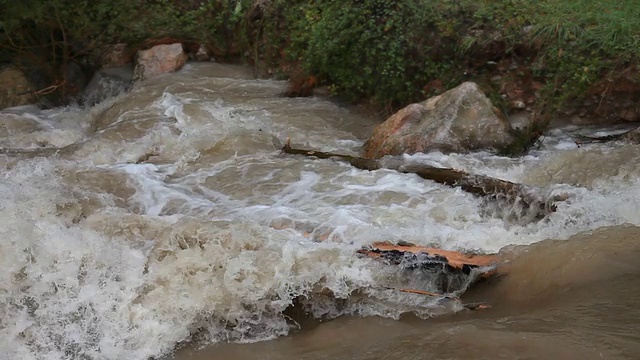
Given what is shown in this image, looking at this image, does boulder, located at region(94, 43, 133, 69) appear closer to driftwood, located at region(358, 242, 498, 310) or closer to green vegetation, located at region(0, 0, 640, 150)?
green vegetation, located at region(0, 0, 640, 150)

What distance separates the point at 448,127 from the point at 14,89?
5930mm

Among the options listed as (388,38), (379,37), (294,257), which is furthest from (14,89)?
(294,257)

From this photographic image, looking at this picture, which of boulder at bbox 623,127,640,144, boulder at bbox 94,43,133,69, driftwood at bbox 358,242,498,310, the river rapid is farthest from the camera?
boulder at bbox 94,43,133,69

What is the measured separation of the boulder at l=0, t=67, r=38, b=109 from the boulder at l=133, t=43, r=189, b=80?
4.61 feet

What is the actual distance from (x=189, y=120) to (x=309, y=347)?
4.43m

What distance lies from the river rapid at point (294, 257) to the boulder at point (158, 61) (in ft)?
9.75

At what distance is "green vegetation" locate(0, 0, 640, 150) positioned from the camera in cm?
654

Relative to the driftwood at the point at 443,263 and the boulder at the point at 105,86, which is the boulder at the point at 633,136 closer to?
the driftwood at the point at 443,263

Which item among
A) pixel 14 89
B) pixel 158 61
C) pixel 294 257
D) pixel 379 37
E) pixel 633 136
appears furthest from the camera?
pixel 158 61

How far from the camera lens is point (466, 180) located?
5109mm

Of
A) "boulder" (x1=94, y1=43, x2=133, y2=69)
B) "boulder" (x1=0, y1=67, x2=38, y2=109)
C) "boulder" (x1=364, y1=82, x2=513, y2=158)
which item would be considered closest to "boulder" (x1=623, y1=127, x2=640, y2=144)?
"boulder" (x1=364, y1=82, x2=513, y2=158)

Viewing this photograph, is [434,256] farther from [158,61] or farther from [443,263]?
[158,61]

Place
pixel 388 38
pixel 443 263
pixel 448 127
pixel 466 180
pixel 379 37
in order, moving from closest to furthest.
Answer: pixel 443 263 → pixel 466 180 → pixel 448 127 → pixel 388 38 → pixel 379 37

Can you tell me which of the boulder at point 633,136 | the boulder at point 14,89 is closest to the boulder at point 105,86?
the boulder at point 14,89
